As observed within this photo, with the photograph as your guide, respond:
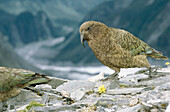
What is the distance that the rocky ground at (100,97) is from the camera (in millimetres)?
4500

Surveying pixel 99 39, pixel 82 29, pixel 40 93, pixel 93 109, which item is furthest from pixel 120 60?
pixel 40 93

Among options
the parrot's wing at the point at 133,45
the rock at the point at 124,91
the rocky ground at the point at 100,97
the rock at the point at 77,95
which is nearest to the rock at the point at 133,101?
the rocky ground at the point at 100,97

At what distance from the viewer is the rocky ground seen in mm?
Result: 4500

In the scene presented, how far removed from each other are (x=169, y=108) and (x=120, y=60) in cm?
A: 281

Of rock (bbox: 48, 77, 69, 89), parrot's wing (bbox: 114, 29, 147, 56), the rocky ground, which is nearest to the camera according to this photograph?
the rocky ground

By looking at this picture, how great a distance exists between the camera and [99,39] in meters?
6.59

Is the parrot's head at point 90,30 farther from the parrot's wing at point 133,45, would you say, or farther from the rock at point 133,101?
the rock at point 133,101

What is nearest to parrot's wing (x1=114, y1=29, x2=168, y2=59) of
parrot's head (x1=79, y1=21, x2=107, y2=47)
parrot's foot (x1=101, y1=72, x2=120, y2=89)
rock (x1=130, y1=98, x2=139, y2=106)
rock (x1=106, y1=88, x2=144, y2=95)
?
parrot's head (x1=79, y1=21, x2=107, y2=47)

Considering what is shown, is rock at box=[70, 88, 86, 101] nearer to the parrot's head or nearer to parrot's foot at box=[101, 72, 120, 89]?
parrot's foot at box=[101, 72, 120, 89]

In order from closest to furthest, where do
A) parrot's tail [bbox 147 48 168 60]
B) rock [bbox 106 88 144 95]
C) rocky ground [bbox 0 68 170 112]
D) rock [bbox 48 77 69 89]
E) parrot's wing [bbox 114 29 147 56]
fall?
rocky ground [bbox 0 68 170 112], rock [bbox 106 88 144 95], parrot's wing [bbox 114 29 147 56], parrot's tail [bbox 147 48 168 60], rock [bbox 48 77 69 89]

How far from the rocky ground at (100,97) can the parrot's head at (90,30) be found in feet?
5.03

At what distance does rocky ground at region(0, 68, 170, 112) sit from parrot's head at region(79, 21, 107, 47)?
1534mm

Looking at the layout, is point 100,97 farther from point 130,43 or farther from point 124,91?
point 130,43

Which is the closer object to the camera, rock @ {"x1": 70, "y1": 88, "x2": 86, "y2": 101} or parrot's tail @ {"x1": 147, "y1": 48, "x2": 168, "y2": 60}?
rock @ {"x1": 70, "y1": 88, "x2": 86, "y2": 101}
